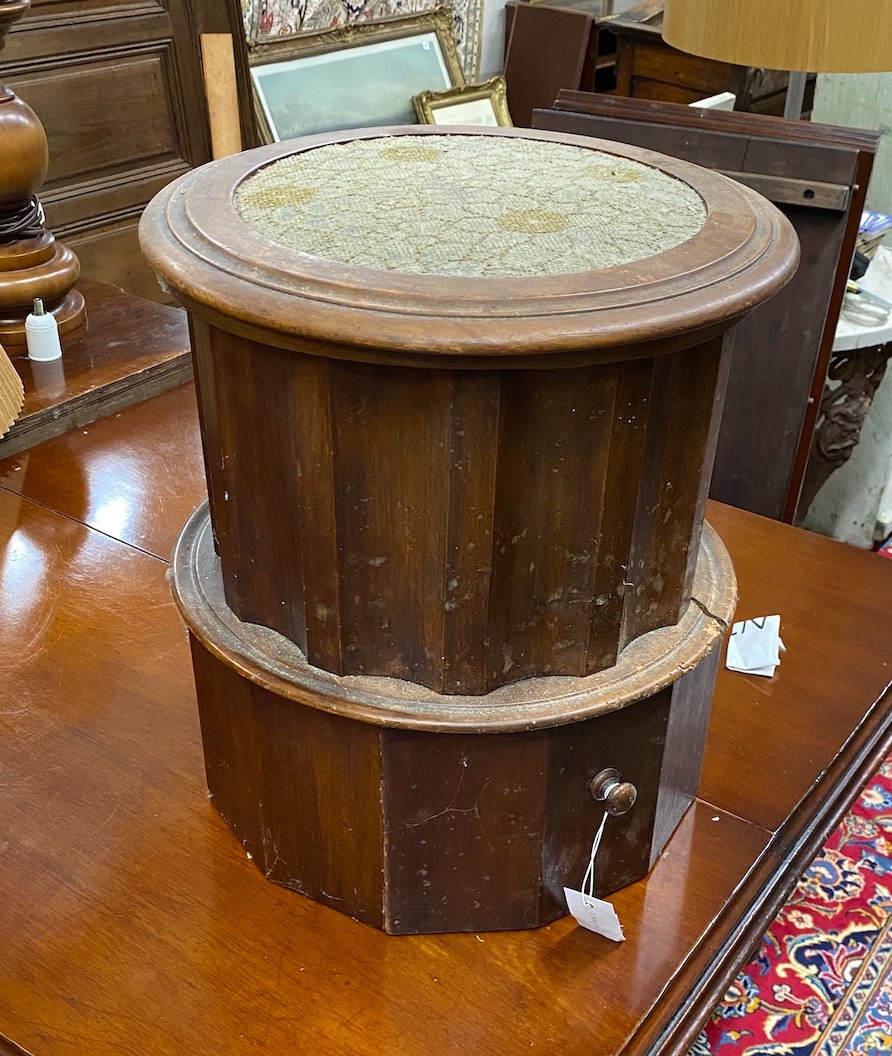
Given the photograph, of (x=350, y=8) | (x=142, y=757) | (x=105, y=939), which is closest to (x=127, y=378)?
(x=142, y=757)

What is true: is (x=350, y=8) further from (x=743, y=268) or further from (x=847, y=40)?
(x=743, y=268)

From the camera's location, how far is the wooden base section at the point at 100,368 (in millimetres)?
1910

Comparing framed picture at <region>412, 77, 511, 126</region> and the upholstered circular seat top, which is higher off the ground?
the upholstered circular seat top

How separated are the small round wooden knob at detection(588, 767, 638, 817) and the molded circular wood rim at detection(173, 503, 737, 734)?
0.10m

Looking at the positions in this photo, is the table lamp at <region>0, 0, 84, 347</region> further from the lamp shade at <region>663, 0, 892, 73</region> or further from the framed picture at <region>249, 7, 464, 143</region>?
the framed picture at <region>249, 7, 464, 143</region>

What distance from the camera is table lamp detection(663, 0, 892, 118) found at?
1.33 metres

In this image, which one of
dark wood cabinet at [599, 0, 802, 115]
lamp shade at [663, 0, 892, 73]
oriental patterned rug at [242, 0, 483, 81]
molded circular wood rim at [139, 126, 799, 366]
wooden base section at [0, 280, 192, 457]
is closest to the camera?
molded circular wood rim at [139, 126, 799, 366]

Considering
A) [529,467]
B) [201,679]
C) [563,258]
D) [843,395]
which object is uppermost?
[563,258]

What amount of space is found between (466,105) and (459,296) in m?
3.76

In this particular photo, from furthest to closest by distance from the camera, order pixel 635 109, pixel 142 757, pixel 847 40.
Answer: pixel 635 109, pixel 847 40, pixel 142 757

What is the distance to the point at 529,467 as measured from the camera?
32.8 inches

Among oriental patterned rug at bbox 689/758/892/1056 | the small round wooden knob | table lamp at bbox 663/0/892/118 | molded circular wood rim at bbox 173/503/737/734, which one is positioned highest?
table lamp at bbox 663/0/892/118

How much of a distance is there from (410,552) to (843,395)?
5.41 ft

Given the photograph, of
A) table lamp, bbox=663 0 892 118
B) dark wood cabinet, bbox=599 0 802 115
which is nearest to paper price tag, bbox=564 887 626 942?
table lamp, bbox=663 0 892 118
